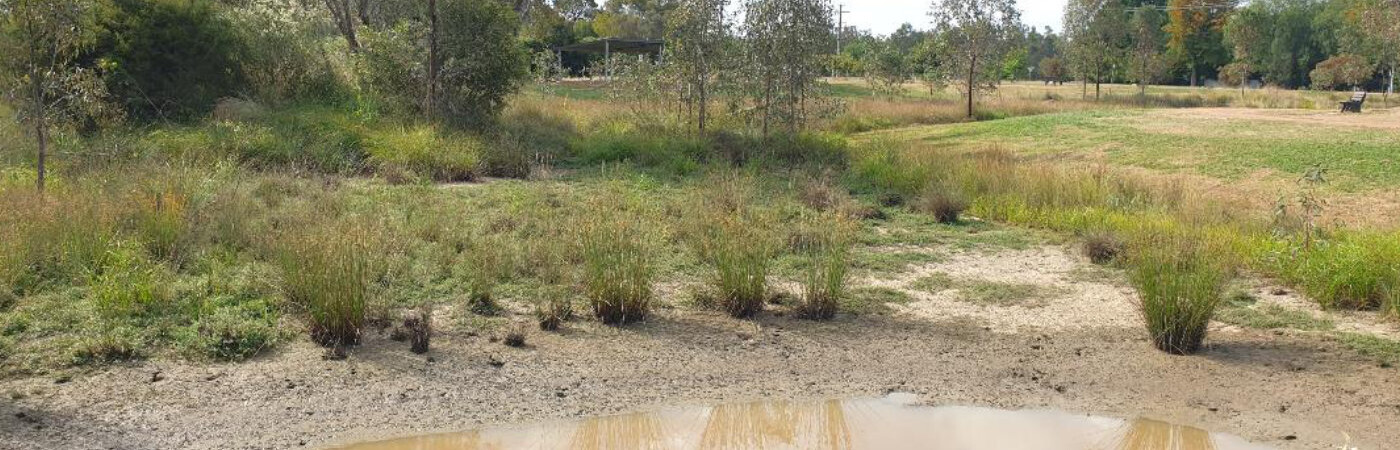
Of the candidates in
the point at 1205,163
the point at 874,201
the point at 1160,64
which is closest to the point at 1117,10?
the point at 1160,64

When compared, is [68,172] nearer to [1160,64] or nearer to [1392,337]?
[1392,337]

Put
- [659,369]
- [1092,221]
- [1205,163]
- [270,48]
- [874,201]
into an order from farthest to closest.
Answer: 1. [270,48]
2. [1205,163]
3. [874,201]
4. [1092,221]
5. [659,369]

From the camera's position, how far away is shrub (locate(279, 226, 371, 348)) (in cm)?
713

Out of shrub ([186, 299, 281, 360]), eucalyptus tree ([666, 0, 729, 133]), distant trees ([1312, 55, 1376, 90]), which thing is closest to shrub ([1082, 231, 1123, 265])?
shrub ([186, 299, 281, 360])

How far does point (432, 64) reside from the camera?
63.2 feet

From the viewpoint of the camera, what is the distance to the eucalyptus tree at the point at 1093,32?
52.9 m

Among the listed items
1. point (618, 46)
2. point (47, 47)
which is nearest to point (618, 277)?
point (47, 47)

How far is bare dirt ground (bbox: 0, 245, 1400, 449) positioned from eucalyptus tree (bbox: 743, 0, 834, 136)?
1219cm

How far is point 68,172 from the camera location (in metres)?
12.9

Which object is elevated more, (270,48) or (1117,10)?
(1117,10)

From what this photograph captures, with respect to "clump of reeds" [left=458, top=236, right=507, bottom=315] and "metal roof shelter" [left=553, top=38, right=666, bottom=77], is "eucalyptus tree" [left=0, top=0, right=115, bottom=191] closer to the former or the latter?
"clump of reeds" [left=458, top=236, right=507, bottom=315]

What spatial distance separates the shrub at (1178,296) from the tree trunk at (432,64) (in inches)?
551

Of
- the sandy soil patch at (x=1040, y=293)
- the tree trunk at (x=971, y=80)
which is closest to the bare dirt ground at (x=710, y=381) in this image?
the sandy soil patch at (x=1040, y=293)

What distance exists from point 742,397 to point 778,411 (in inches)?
10.5
